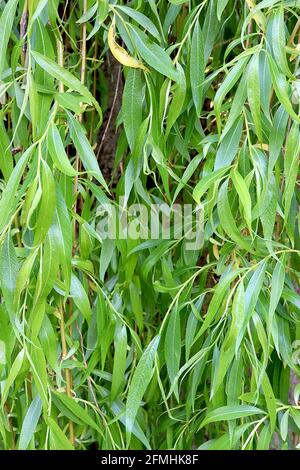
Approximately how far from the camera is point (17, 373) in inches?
23.4

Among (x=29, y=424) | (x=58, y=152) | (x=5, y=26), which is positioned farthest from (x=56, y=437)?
(x=5, y=26)

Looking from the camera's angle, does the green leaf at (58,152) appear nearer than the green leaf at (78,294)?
Yes

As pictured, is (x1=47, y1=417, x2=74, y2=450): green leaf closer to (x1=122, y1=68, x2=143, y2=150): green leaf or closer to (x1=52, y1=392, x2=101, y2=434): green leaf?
(x1=52, y1=392, x2=101, y2=434): green leaf

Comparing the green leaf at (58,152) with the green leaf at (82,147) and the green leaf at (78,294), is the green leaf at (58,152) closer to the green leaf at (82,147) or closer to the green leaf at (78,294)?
the green leaf at (82,147)

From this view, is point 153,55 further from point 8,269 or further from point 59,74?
point 8,269

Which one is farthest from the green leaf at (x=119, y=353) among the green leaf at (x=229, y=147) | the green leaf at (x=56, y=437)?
the green leaf at (x=229, y=147)

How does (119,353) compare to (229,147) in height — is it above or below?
below

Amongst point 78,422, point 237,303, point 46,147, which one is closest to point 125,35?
point 46,147

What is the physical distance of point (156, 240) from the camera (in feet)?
2.40

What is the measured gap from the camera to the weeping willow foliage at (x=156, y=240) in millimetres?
573

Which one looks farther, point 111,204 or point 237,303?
point 111,204

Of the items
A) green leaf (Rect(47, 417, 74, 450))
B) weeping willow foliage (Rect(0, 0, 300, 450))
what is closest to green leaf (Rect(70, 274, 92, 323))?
weeping willow foliage (Rect(0, 0, 300, 450))
